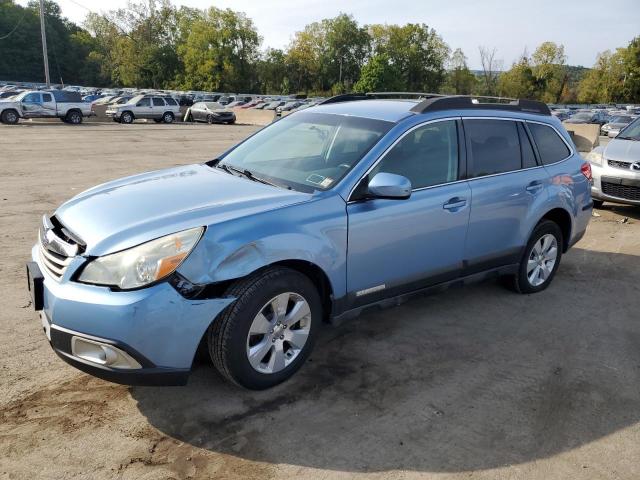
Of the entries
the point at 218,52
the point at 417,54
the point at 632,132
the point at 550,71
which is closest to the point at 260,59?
the point at 218,52

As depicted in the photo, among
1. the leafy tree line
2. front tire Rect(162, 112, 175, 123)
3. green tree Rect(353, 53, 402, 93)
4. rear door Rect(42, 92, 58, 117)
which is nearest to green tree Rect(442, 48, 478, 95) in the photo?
the leafy tree line

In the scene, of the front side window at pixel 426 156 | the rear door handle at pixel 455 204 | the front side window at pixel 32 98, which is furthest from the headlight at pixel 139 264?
the front side window at pixel 32 98

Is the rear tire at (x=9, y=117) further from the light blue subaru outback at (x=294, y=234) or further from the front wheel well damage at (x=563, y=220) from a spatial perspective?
the front wheel well damage at (x=563, y=220)

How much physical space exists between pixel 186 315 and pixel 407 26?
117 m

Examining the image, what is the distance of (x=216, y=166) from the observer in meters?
4.50

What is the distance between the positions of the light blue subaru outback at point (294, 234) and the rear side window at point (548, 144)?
0.08 feet

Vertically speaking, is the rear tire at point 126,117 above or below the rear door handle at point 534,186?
below

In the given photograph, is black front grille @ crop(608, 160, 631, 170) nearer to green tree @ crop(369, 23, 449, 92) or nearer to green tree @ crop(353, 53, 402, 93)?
green tree @ crop(353, 53, 402, 93)

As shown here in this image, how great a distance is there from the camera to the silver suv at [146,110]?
105 ft

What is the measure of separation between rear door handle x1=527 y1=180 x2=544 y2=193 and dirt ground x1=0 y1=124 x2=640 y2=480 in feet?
3.55

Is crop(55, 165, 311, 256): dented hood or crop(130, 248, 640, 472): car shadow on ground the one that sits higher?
crop(55, 165, 311, 256): dented hood

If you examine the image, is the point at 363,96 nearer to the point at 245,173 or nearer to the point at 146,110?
the point at 245,173

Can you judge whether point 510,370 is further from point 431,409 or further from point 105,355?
point 105,355

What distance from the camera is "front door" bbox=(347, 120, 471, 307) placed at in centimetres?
372
